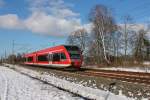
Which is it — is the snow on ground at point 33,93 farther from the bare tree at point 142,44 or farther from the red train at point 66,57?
the bare tree at point 142,44

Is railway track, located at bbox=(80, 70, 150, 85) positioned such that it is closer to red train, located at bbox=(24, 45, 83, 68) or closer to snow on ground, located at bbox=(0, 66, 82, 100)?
snow on ground, located at bbox=(0, 66, 82, 100)

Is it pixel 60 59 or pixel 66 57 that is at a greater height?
pixel 66 57

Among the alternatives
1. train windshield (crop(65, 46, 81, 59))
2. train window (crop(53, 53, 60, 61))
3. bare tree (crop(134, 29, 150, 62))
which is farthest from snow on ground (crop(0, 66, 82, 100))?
bare tree (crop(134, 29, 150, 62))

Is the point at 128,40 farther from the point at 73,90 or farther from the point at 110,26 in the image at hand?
the point at 73,90

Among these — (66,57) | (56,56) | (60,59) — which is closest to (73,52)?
(66,57)

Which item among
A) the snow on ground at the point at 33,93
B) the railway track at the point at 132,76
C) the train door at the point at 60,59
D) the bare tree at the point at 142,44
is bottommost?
the snow on ground at the point at 33,93

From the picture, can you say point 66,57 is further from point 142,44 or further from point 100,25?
point 142,44

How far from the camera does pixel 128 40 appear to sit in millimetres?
73500

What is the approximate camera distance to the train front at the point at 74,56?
3012cm

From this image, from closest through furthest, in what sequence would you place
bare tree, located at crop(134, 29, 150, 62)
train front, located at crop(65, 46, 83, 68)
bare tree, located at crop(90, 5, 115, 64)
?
train front, located at crop(65, 46, 83, 68)
bare tree, located at crop(90, 5, 115, 64)
bare tree, located at crop(134, 29, 150, 62)

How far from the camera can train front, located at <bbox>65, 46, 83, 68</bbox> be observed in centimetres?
3012

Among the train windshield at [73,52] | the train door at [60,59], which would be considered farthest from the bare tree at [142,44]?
the train windshield at [73,52]

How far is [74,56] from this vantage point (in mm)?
30641

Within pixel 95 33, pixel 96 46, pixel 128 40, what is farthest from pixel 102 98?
pixel 128 40
